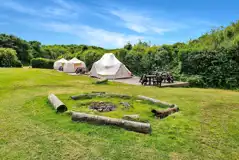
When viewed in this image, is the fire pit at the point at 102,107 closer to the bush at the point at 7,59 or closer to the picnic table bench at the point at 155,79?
the picnic table bench at the point at 155,79

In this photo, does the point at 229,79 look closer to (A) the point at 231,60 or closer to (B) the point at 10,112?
(A) the point at 231,60

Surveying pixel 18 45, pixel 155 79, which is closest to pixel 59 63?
pixel 155 79

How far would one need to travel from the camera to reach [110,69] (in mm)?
19828

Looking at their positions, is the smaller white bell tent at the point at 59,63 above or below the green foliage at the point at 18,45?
below

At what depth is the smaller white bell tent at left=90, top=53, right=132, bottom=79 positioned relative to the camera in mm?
19312

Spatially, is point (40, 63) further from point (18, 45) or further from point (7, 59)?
point (18, 45)

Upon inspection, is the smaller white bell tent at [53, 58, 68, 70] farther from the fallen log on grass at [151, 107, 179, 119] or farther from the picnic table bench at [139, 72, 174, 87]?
the fallen log on grass at [151, 107, 179, 119]

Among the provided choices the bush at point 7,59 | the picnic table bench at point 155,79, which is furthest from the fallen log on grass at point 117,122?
the bush at point 7,59

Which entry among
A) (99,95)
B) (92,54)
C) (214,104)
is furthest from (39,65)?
(214,104)

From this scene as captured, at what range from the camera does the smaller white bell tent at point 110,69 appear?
63.4ft

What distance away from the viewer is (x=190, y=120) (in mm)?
5957

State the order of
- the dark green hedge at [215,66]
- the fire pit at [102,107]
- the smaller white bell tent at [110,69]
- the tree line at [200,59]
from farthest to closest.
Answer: the smaller white bell tent at [110,69] < the tree line at [200,59] < the dark green hedge at [215,66] < the fire pit at [102,107]

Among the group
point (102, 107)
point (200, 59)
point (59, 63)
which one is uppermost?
point (200, 59)

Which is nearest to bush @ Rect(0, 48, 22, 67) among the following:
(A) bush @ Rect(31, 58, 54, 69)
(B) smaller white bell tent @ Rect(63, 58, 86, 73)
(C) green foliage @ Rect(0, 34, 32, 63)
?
(A) bush @ Rect(31, 58, 54, 69)
